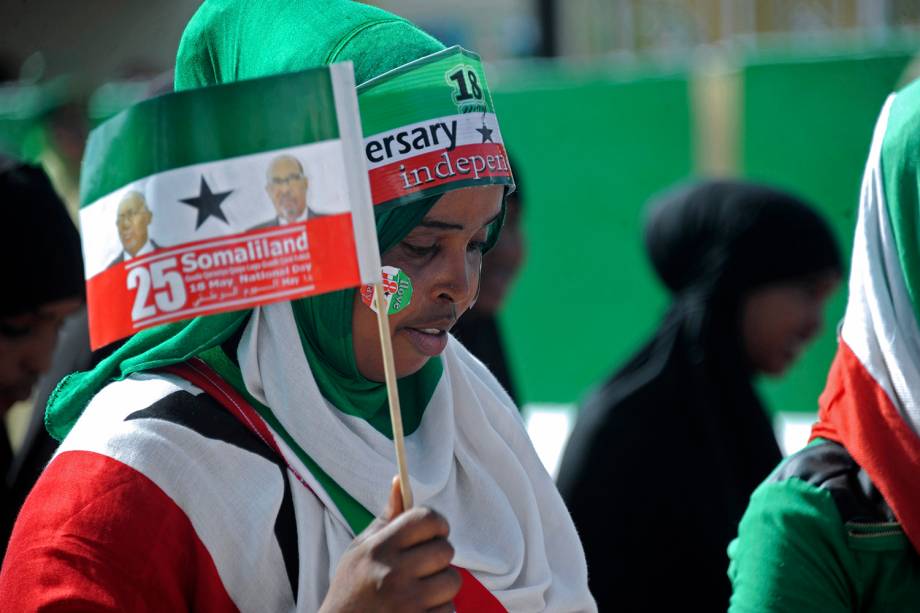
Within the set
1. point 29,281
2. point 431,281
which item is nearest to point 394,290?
point 431,281

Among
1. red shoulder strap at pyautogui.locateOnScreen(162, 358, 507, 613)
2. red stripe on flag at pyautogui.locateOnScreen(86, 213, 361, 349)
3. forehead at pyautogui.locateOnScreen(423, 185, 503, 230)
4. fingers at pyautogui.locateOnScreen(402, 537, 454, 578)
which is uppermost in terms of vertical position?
forehead at pyautogui.locateOnScreen(423, 185, 503, 230)

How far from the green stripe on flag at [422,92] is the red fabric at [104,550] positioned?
599 millimetres

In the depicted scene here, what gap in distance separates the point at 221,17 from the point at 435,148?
0.36 m

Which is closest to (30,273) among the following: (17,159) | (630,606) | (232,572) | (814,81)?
(17,159)

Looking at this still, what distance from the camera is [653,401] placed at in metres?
3.68

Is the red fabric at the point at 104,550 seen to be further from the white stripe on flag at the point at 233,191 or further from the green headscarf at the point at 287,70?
the white stripe on flag at the point at 233,191

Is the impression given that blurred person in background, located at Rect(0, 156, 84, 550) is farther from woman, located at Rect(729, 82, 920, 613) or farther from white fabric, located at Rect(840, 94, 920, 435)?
white fabric, located at Rect(840, 94, 920, 435)

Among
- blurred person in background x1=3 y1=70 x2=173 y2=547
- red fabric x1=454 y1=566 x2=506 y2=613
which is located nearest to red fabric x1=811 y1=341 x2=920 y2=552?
red fabric x1=454 y1=566 x2=506 y2=613

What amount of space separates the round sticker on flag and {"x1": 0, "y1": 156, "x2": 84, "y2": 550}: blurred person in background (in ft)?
4.32

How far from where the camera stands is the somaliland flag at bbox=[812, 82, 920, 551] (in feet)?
7.11

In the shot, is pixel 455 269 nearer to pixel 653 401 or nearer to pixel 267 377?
pixel 267 377

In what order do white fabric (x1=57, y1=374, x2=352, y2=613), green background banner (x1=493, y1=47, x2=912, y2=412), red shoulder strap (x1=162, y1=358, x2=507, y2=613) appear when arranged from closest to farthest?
white fabric (x1=57, y1=374, x2=352, y2=613), red shoulder strap (x1=162, y1=358, x2=507, y2=613), green background banner (x1=493, y1=47, x2=912, y2=412)

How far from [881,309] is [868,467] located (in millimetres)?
265

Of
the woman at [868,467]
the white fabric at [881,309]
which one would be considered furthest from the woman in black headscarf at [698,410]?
the white fabric at [881,309]
